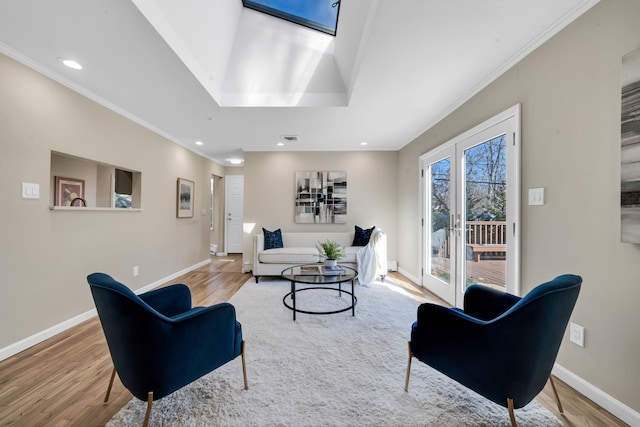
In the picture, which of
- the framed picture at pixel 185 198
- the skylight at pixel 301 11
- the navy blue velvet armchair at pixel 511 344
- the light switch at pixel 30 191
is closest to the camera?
the navy blue velvet armchair at pixel 511 344

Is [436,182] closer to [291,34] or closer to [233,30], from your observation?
[291,34]

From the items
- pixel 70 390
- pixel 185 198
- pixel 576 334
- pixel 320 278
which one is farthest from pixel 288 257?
pixel 576 334

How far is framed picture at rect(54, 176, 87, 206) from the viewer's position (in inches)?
132

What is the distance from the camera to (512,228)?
2.14 m

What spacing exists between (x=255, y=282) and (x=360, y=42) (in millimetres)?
3570

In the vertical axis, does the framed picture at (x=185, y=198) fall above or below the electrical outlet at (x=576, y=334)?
above

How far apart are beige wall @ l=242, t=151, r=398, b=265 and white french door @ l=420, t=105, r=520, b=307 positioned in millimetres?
1219

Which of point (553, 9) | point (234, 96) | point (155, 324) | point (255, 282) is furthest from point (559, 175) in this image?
point (255, 282)

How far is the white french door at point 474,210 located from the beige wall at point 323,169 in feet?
4.00

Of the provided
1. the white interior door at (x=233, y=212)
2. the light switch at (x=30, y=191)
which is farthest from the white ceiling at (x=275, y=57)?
the white interior door at (x=233, y=212)

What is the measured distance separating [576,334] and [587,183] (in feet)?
3.17

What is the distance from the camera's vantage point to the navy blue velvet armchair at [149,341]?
1187 mm

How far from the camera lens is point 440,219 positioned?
11.6 ft

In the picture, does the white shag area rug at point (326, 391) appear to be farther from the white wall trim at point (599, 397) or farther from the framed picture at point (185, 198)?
the framed picture at point (185, 198)
